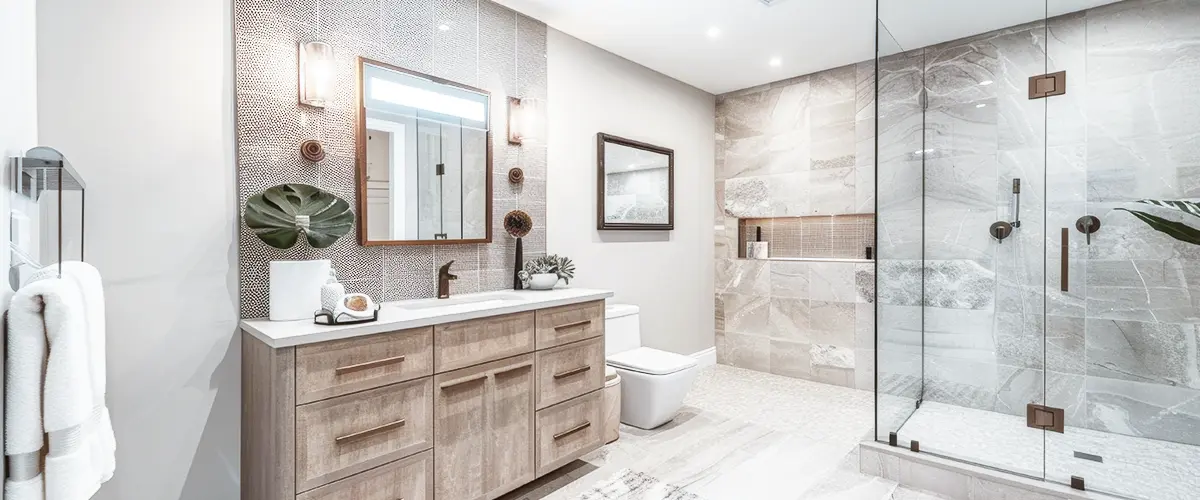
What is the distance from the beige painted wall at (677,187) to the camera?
3207 mm

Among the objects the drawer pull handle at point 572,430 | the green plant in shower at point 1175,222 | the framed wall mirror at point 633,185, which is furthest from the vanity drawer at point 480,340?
the green plant in shower at point 1175,222

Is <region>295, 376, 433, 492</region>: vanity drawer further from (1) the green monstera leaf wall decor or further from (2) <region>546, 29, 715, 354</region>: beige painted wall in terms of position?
(2) <region>546, 29, 715, 354</region>: beige painted wall

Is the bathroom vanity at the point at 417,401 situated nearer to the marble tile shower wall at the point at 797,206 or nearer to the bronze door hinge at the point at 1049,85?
the marble tile shower wall at the point at 797,206

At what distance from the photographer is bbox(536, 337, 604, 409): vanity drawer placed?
7.43 ft

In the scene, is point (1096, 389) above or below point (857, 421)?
above

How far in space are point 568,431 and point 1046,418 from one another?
7.67ft

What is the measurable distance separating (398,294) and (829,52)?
317 cm

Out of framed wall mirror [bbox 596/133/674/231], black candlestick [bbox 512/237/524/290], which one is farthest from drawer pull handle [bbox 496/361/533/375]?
framed wall mirror [bbox 596/133/674/231]

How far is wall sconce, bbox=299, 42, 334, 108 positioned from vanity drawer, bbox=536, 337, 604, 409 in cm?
139

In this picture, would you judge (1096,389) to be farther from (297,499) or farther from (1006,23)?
(297,499)

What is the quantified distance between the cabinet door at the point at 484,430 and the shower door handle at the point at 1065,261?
2.68 m

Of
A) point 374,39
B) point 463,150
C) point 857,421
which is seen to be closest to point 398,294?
point 463,150

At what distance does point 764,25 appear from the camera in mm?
3090

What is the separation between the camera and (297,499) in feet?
5.19
